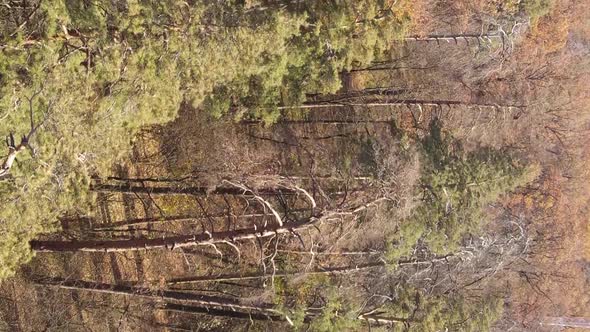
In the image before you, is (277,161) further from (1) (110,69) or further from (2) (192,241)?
(1) (110,69)

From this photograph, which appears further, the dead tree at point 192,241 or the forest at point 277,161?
the dead tree at point 192,241

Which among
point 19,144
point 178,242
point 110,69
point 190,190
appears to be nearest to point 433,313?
point 178,242

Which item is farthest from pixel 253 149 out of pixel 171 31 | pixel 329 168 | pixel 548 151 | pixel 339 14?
pixel 548 151

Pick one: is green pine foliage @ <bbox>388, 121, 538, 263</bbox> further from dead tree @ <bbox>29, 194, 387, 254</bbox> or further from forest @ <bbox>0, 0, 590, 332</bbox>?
dead tree @ <bbox>29, 194, 387, 254</bbox>

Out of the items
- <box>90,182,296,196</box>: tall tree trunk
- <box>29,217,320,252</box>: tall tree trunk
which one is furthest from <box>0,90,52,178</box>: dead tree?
<box>90,182,296,196</box>: tall tree trunk

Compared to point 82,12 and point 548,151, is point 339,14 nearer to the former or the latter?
point 82,12

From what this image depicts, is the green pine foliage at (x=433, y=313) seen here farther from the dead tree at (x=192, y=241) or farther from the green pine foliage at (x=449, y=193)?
the dead tree at (x=192, y=241)

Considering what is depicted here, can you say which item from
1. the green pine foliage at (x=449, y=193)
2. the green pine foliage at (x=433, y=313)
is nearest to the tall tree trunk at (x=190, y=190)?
the green pine foliage at (x=449, y=193)

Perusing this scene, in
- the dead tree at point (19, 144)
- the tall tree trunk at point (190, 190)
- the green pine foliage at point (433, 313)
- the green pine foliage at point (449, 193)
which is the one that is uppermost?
the dead tree at point (19, 144)
